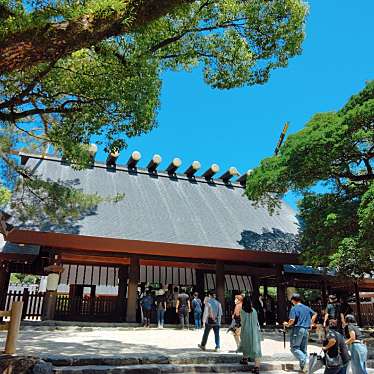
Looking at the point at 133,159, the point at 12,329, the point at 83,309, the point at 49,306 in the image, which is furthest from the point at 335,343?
the point at 133,159

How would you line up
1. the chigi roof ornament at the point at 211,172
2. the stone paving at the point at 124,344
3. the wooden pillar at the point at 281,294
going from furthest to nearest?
the chigi roof ornament at the point at 211,172
the wooden pillar at the point at 281,294
the stone paving at the point at 124,344

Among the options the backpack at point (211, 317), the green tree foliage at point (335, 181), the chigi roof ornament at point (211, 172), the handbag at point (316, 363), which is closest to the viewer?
the handbag at point (316, 363)

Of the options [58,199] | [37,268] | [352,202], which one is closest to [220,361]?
[58,199]

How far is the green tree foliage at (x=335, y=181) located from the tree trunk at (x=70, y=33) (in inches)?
297

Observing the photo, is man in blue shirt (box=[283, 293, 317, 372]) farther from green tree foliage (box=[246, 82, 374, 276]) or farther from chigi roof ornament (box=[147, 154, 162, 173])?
chigi roof ornament (box=[147, 154, 162, 173])

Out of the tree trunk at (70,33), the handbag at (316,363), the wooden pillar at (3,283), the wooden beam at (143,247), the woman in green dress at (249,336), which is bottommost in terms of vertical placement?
the handbag at (316,363)

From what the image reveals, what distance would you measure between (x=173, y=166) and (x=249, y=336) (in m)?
13.0

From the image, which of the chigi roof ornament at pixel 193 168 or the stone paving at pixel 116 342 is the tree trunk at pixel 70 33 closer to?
the stone paving at pixel 116 342

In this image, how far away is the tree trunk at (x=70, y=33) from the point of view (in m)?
4.10

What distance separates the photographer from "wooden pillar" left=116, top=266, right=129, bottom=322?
1455 cm

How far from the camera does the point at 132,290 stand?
13461 mm

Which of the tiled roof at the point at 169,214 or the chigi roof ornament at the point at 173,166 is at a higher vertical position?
the chigi roof ornament at the point at 173,166

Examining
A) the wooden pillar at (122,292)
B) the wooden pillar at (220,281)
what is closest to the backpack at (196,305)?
the wooden pillar at (220,281)

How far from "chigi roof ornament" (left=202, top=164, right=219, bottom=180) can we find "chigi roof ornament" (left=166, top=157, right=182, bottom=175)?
71.9 inches
